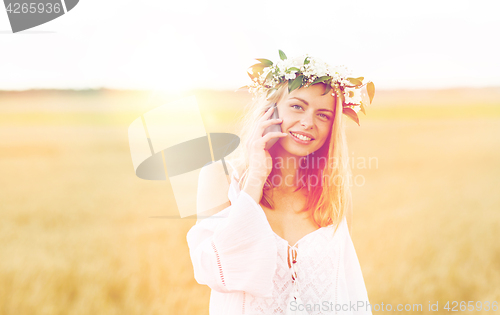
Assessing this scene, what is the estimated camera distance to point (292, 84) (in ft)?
5.70

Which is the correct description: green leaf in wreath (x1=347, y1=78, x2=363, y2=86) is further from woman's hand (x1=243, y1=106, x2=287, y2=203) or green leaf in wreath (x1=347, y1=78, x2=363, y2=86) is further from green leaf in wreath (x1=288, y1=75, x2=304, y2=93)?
woman's hand (x1=243, y1=106, x2=287, y2=203)

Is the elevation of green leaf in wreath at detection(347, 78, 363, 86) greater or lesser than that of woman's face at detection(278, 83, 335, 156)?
greater

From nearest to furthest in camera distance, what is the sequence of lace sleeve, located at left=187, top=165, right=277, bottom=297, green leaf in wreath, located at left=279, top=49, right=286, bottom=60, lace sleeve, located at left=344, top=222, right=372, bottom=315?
lace sleeve, located at left=187, top=165, right=277, bottom=297 → lace sleeve, located at left=344, top=222, right=372, bottom=315 → green leaf in wreath, located at left=279, top=49, right=286, bottom=60

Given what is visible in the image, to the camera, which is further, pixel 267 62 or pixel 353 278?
pixel 267 62

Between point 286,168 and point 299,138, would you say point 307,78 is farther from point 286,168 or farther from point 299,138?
point 286,168

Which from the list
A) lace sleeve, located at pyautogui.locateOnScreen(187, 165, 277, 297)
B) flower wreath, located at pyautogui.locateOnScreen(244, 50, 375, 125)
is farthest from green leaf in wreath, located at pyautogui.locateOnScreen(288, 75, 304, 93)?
lace sleeve, located at pyautogui.locateOnScreen(187, 165, 277, 297)

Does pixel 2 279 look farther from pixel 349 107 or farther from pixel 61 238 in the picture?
pixel 349 107

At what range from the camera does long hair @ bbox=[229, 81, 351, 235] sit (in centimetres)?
184

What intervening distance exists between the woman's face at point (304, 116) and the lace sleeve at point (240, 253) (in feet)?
Result: 1.37

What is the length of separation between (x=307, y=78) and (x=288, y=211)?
748mm

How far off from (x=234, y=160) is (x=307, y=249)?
2.07 ft

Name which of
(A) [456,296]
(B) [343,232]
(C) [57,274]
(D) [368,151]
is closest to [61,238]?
(C) [57,274]

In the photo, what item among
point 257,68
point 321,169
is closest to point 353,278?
point 321,169

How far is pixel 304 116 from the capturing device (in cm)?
169
